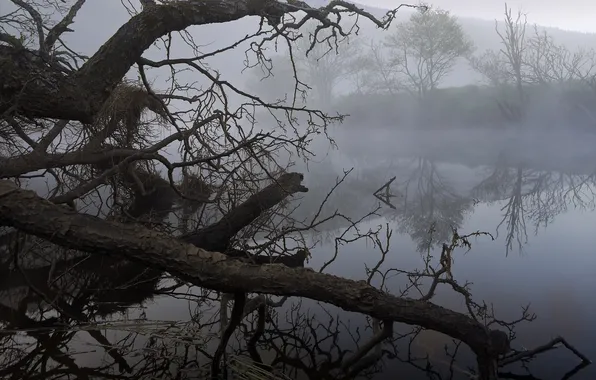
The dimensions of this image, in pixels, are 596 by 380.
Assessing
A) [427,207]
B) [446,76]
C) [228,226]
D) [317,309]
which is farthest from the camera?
[446,76]

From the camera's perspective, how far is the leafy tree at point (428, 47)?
63.7ft

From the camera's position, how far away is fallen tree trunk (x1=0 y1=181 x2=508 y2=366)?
6.03ft

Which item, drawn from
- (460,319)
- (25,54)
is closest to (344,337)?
(460,319)

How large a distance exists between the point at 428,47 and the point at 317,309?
19411 millimetres

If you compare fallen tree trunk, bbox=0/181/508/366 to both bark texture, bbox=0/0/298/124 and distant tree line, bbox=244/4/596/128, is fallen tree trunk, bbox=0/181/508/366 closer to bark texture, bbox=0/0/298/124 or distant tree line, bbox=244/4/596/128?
bark texture, bbox=0/0/298/124

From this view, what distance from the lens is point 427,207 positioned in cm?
620

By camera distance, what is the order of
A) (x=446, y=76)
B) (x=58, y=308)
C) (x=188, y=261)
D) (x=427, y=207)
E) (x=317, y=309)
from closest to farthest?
(x=188, y=261)
(x=58, y=308)
(x=317, y=309)
(x=427, y=207)
(x=446, y=76)

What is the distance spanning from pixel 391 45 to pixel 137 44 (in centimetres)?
1954

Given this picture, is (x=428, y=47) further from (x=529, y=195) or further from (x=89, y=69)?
(x=89, y=69)

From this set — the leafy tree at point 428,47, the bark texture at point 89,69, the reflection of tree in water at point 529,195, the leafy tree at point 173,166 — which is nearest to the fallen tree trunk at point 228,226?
the leafy tree at point 173,166

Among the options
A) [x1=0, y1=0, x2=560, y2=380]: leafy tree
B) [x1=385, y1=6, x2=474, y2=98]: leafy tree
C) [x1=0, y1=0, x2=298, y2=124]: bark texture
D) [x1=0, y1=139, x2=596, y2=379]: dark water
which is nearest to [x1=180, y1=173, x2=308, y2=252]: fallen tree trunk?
[x1=0, y1=0, x2=560, y2=380]: leafy tree

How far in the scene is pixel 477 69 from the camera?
1803 centimetres

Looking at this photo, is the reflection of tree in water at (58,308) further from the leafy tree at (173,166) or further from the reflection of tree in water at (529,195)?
the reflection of tree in water at (529,195)

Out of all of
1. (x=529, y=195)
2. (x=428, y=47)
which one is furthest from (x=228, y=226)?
(x=428, y=47)
